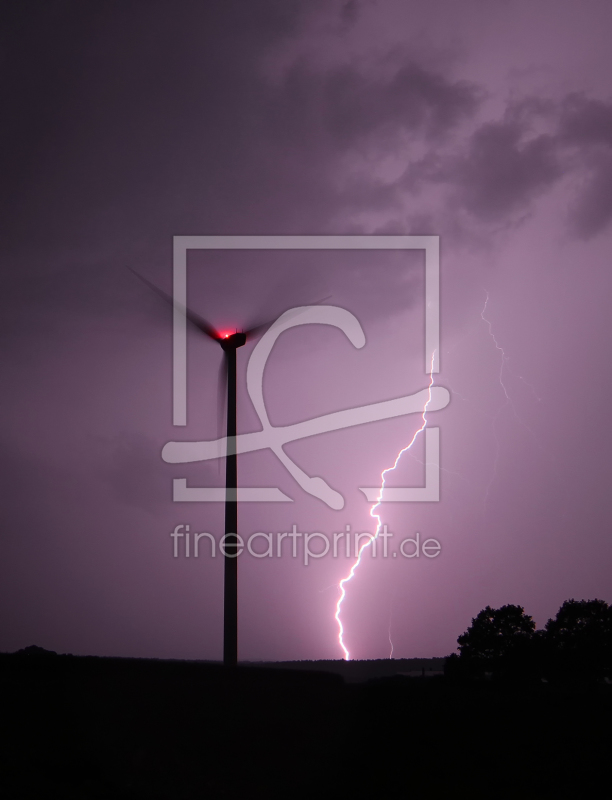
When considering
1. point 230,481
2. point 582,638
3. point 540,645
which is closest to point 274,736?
point 230,481

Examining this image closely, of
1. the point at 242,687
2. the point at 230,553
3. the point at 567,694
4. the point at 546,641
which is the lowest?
the point at 546,641

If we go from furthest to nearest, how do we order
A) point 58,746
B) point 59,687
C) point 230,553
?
1. point 230,553
2. point 59,687
3. point 58,746

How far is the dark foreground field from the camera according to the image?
18125 millimetres

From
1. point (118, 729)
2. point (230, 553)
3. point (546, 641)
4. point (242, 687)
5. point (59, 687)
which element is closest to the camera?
point (118, 729)

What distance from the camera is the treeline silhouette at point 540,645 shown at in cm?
7675

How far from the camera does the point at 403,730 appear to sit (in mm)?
22203

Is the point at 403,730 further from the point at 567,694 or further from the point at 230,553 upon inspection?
the point at 230,553

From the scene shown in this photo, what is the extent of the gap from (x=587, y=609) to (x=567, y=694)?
204 feet

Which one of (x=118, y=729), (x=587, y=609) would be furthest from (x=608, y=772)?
(x=587, y=609)

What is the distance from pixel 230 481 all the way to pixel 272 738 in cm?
1499

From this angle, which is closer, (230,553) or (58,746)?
(58,746)

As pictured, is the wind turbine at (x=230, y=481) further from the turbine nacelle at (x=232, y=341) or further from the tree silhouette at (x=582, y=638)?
the tree silhouette at (x=582, y=638)

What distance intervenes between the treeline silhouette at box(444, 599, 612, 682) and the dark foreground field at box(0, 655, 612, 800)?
5480 cm

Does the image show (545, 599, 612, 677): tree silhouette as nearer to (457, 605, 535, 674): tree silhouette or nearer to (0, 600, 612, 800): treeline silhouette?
(457, 605, 535, 674): tree silhouette
